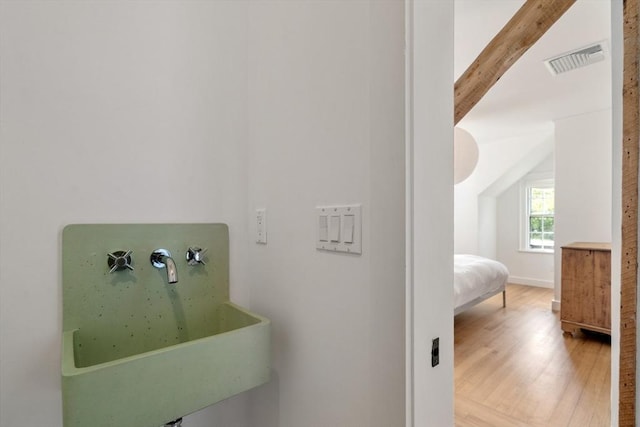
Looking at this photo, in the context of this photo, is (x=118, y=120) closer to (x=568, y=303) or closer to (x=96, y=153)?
(x=96, y=153)

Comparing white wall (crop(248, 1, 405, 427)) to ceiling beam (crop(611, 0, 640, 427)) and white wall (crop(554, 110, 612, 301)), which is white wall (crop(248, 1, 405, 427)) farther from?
white wall (crop(554, 110, 612, 301))

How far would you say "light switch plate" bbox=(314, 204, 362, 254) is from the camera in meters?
0.67

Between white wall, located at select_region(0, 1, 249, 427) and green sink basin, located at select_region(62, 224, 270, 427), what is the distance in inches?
2.2

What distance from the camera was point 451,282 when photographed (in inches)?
26.5

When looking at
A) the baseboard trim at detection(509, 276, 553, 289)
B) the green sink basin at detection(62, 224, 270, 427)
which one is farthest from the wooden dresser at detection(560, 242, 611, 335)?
the green sink basin at detection(62, 224, 270, 427)

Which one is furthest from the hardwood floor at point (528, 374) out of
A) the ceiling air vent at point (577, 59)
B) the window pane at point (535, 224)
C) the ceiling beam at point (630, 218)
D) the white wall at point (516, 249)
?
the ceiling air vent at point (577, 59)

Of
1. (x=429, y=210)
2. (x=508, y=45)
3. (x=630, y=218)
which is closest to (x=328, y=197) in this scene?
(x=429, y=210)

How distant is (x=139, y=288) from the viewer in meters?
0.93

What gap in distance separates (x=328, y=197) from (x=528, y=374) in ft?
8.20

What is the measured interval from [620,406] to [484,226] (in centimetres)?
507

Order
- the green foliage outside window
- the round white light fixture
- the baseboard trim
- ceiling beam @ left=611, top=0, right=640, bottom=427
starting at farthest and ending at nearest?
the green foliage outside window, the baseboard trim, the round white light fixture, ceiling beam @ left=611, top=0, right=640, bottom=427

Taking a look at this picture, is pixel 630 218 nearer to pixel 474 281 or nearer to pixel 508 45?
pixel 508 45

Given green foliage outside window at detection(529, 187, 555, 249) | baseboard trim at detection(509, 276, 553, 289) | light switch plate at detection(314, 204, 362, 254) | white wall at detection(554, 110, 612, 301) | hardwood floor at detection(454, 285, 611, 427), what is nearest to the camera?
light switch plate at detection(314, 204, 362, 254)

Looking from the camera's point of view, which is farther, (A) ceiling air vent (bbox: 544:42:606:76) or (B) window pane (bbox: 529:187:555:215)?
(B) window pane (bbox: 529:187:555:215)
